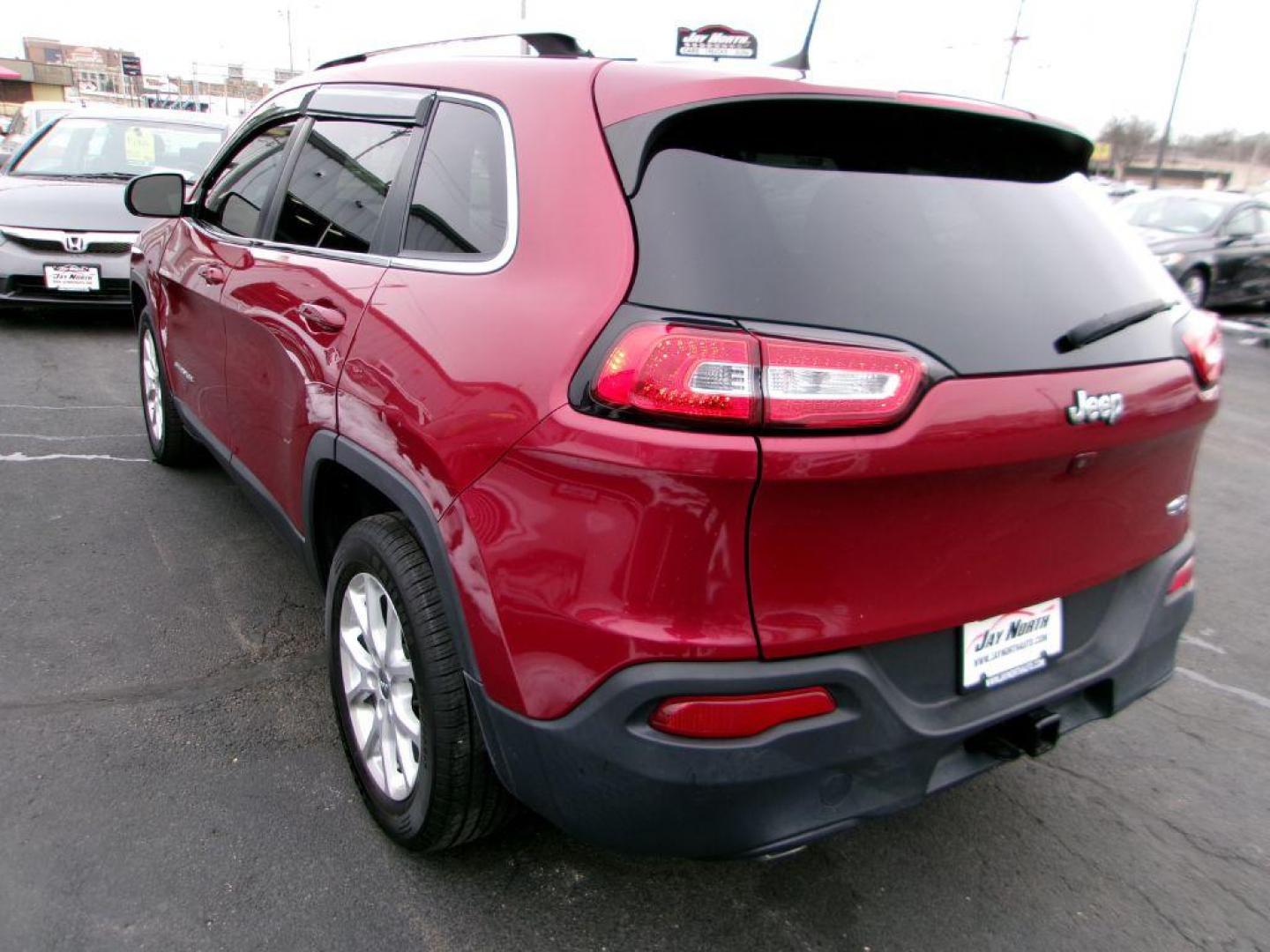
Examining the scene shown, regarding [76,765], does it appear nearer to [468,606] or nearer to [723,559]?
[468,606]

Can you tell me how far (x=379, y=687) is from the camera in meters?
2.32

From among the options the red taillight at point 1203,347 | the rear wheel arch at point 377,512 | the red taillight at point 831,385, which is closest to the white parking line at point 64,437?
the rear wheel arch at point 377,512

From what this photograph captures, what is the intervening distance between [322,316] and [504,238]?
753mm

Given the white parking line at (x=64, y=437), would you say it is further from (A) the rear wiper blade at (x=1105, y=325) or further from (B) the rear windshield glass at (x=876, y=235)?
(A) the rear wiper blade at (x=1105, y=325)

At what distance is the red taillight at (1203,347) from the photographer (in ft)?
6.97

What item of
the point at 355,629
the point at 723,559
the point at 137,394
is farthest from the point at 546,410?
the point at 137,394

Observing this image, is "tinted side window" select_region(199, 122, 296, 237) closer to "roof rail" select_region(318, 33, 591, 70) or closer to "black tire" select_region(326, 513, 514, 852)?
"roof rail" select_region(318, 33, 591, 70)

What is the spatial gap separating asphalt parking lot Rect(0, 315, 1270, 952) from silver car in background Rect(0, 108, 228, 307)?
4529mm

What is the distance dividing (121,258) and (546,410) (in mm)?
7007

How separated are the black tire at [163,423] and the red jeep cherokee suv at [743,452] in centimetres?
257

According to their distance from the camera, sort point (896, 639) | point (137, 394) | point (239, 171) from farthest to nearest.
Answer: point (137, 394) → point (239, 171) → point (896, 639)

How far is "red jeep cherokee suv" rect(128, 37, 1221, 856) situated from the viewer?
1.59 meters

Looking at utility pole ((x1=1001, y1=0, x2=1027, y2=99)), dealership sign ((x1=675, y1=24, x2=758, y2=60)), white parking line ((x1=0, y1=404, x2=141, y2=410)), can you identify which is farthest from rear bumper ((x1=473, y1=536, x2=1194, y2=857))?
utility pole ((x1=1001, y1=0, x2=1027, y2=99))

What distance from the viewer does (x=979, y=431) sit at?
1.67 metres
